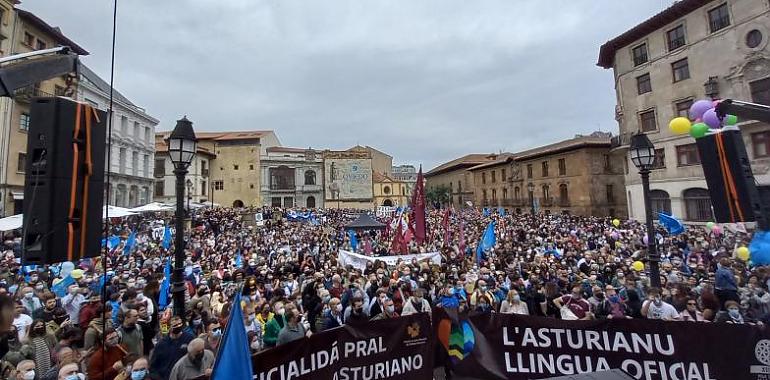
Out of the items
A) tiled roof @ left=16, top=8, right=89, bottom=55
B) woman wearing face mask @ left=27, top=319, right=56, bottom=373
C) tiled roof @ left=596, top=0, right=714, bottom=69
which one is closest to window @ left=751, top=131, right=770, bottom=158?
tiled roof @ left=596, top=0, right=714, bottom=69

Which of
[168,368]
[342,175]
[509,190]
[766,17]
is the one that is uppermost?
[766,17]

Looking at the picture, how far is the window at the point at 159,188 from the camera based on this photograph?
50.1 m

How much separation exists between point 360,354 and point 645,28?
106 ft

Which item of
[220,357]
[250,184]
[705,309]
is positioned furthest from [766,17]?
[250,184]

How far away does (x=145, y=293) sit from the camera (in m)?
8.76

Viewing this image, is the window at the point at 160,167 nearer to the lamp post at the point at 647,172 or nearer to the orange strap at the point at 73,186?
the orange strap at the point at 73,186

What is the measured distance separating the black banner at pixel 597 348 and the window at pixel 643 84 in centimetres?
2831

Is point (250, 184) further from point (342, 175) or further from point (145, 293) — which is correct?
point (145, 293)

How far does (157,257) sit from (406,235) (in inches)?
407

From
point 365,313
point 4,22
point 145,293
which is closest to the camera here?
point 365,313

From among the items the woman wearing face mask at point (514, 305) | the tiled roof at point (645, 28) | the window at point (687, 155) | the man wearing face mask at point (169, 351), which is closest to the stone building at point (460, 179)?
the tiled roof at point (645, 28)

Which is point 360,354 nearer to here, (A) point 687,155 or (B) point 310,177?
(A) point 687,155

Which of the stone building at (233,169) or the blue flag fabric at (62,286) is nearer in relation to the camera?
the blue flag fabric at (62,286)

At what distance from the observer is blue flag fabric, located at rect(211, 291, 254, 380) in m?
3.77
